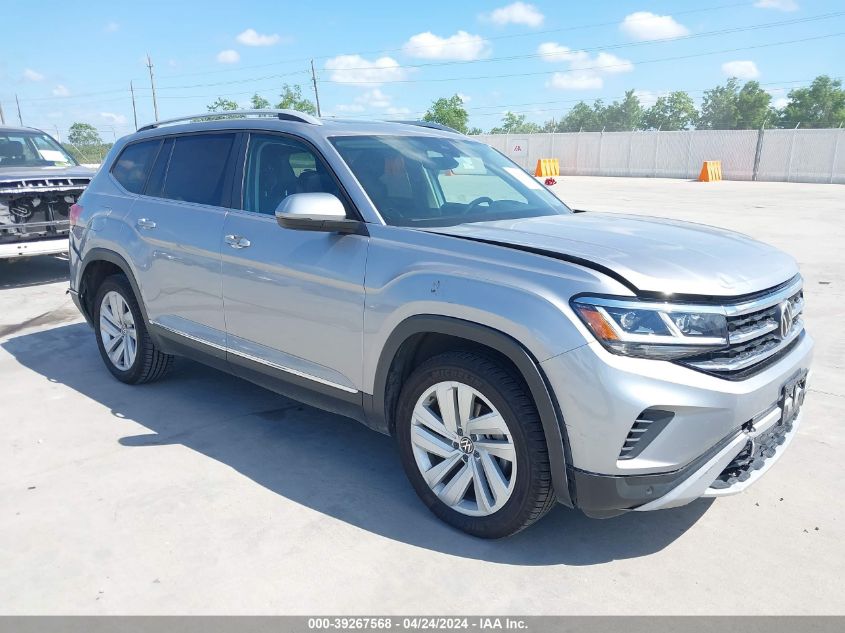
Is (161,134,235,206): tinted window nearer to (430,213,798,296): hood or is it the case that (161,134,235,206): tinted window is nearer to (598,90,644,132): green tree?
(430,213,798,296): hood

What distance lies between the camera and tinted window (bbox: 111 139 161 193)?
196 inches

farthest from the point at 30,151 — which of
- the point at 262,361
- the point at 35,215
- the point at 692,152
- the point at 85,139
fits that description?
the point at 85,139

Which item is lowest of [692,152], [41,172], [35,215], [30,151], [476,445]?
[692,152]

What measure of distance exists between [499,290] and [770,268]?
1276mm

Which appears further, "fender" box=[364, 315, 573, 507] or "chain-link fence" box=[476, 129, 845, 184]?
"chain-link fence" box=[476, 129, 845, 184]

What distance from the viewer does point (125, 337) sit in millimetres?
5168

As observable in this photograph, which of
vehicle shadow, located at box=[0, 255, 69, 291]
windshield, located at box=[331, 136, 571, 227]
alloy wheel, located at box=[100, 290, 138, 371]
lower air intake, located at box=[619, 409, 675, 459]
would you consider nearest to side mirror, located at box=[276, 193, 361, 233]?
windshield, located at box=[331, 136, 571, 227]

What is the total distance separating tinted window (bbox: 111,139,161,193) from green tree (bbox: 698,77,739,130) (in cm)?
10427

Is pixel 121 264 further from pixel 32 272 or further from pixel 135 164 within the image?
pixel 32 272

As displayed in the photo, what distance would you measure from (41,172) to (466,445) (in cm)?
812

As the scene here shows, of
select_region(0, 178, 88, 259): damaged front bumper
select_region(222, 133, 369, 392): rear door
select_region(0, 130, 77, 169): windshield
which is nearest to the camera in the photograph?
select_region(222, 133, 369, 392): rear door

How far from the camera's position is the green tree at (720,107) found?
327 feet

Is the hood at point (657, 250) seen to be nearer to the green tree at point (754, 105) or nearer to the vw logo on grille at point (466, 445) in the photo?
the vw logo on grille at point (466, 445)
